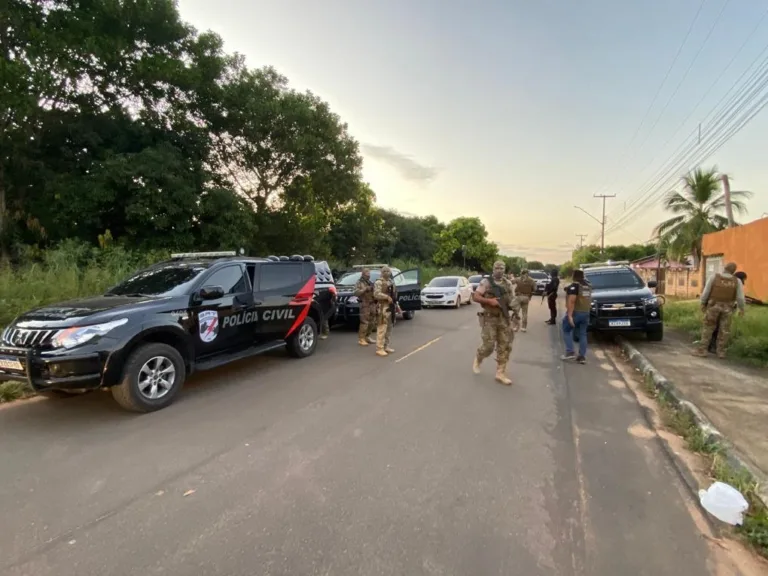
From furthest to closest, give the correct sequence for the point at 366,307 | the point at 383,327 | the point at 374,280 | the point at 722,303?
the point at 374,280 < the point at 366,307 < the point at 383,327 < the point at 722,303

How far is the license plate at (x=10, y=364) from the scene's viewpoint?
14.7 ft

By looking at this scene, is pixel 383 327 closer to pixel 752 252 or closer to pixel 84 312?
pixel 84 312

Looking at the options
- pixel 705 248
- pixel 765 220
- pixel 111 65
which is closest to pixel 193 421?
pixel 111 65

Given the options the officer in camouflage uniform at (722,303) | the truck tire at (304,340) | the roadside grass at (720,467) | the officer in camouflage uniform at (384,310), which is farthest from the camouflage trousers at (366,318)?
the officer in camouflage uniform at (722,303)

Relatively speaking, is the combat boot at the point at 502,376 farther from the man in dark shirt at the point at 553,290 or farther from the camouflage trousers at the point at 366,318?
the man in dark shirt at the point at 553,290

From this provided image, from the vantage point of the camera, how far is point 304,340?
8211mm

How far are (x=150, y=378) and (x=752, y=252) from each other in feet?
54.9

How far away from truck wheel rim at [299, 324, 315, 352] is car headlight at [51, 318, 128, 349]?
376 centimetres

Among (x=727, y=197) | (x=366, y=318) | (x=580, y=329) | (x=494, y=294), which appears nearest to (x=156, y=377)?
(x=494, y=294)

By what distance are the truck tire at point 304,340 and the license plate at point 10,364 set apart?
396 cm

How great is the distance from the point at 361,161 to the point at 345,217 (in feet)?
33.9

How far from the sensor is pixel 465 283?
21766mm

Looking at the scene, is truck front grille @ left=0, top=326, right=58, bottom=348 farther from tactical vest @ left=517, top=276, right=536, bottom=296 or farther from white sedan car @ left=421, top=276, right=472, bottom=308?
white sedan car @ left=421, top=276, right=472, bottom=308

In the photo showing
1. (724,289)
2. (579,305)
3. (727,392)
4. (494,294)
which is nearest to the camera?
(727,392)
